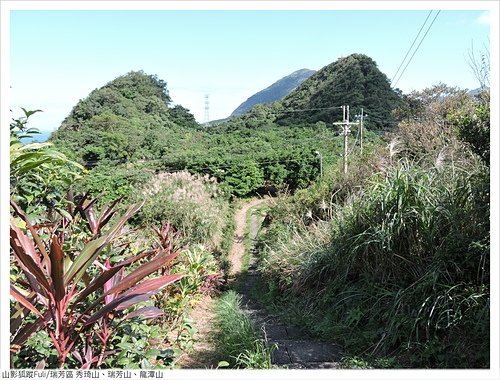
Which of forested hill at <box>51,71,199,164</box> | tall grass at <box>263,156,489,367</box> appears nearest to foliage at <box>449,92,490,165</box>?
tall grass at <box>263,156,489,367</box>

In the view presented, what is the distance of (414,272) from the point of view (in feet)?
8.75

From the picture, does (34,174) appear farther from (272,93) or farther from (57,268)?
(272,93)

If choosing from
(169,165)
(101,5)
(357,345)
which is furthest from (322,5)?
(169,165)

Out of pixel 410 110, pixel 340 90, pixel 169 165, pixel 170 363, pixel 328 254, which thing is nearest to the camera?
pixel 170 363

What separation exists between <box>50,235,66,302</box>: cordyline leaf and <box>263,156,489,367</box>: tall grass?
1785mm

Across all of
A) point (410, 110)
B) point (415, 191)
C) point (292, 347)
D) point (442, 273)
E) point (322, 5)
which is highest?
point (410, 110)

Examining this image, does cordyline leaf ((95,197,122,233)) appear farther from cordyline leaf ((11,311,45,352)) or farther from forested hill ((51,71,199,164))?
forested hill ((51,71,199,164))

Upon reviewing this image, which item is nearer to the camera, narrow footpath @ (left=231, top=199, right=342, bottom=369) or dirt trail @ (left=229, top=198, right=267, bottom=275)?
narrow footpath @ (left=231, top=199, right=342, bottom=369)

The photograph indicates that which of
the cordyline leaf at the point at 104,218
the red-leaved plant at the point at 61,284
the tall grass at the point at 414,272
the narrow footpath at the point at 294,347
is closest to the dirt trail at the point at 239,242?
the narrow footpath at the point at 294,347

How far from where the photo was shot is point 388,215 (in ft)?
9.25

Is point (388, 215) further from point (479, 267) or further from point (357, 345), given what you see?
point (357, 345)

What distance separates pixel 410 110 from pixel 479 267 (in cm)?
1460

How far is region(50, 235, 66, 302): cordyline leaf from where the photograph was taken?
1.11 meters

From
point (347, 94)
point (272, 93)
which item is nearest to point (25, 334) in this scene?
point (347, 94)
